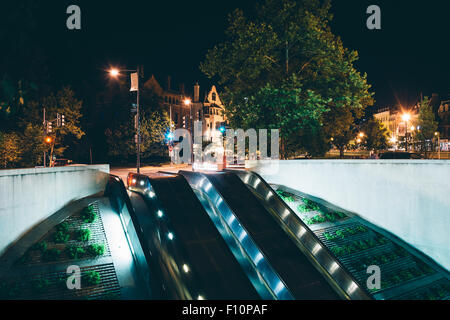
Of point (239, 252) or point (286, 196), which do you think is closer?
point (239, 252)

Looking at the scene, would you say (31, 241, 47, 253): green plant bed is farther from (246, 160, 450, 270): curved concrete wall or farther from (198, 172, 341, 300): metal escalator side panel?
(246, 160, 450, 270): curved concrete wall

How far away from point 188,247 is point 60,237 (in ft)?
16.1

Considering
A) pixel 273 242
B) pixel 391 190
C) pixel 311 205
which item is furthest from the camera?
pixel 311 205

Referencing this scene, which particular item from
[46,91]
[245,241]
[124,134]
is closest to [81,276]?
[245,241]

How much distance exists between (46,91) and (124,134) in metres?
9.99

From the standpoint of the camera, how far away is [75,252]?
34.0 ft

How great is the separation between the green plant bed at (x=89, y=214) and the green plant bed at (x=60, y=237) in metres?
1.22

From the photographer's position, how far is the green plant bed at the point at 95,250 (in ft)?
34.6

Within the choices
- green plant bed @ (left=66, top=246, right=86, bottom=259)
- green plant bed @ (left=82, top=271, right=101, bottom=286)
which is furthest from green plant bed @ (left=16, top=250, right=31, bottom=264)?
green plant bed @ (left=82, top=271, right=101, bottom=286)

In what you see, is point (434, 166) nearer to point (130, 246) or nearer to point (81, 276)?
point (130, 246)

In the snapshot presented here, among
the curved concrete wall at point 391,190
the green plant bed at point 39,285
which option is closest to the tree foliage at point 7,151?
the green plant bed at point 39,285

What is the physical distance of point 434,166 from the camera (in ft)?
48.0

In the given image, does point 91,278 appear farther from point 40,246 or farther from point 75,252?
point 40,246

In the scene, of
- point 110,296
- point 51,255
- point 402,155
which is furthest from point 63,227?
point 402,155
